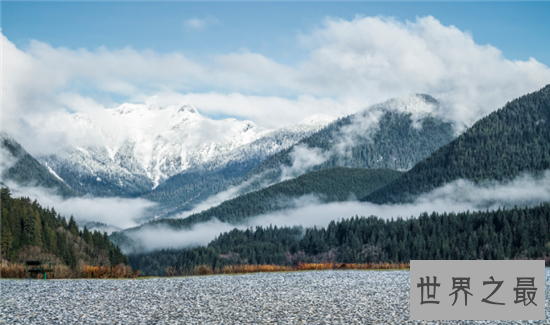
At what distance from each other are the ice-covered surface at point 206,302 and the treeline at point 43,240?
41243mm

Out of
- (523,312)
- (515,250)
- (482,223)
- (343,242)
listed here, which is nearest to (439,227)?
(482,223)

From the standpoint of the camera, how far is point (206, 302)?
117 ft

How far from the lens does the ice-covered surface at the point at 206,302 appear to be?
102 feet

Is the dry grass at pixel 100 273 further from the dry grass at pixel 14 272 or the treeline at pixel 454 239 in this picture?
the treeline at pixel 454 239

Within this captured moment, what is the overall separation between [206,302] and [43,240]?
8475cm

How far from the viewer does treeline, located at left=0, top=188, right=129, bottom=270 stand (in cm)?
8844

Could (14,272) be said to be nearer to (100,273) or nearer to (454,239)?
(100,273)

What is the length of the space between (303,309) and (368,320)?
4762mm

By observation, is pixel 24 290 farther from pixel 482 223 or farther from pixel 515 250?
pixel 482 223

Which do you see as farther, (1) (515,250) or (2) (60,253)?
(1) (515,250)

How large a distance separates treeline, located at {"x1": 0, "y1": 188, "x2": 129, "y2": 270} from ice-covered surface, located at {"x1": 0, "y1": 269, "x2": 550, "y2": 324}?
41243 millimetres

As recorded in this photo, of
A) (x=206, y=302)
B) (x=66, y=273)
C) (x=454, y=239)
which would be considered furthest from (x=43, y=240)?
(x=454, y=239)

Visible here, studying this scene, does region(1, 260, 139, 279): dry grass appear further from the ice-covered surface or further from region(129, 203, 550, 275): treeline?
region(129, 203, 550, 275): treeline

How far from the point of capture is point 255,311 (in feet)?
109
